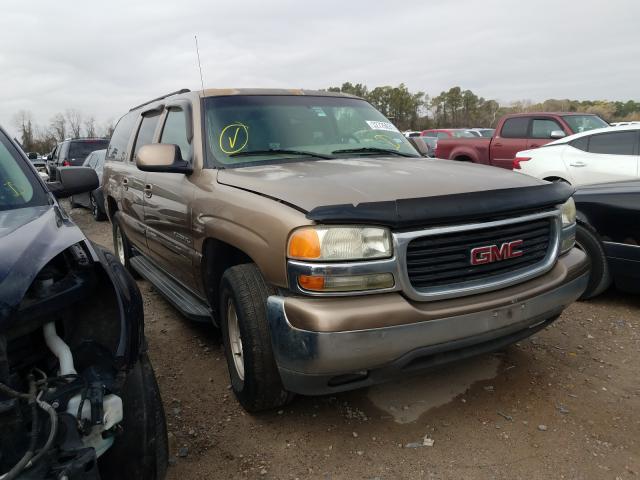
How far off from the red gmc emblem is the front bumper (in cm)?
17

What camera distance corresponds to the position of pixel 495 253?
7.81 ft

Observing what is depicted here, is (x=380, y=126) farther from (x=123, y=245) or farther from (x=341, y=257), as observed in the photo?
(x=123, y=245)

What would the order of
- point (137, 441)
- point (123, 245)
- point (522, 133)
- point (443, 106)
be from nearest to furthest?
point (137, 441)
point (123, 245)
point (522, 133)
point (443, 106)

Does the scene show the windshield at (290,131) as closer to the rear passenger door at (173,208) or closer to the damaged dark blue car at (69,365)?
the rear passenger door at (173,208)

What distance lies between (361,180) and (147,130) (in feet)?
8.95

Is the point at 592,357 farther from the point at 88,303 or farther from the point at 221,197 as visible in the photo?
the point at 88,303

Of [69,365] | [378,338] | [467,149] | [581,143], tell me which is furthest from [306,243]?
[467,149]

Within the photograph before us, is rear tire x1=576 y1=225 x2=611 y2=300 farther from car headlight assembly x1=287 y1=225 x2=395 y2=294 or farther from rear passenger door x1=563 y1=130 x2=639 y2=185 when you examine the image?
rear passenger door x1=563 y1=130 x2=639 y2=185

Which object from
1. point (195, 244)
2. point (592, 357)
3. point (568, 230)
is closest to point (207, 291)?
point (195, 244)

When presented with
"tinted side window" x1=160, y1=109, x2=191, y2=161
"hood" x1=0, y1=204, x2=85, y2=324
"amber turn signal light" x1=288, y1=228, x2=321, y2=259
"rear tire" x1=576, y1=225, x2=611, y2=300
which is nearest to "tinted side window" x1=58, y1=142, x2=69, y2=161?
"tinted side window" x1=160, y1=109, x2=191, y2=161

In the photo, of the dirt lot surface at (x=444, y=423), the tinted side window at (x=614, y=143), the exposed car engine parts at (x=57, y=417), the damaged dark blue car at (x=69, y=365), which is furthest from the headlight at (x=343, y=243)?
the tinted side window at (x=614, y=143)

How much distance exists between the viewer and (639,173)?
6.41m

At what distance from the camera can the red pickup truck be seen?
10.1 m

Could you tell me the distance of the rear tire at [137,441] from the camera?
1840mm
